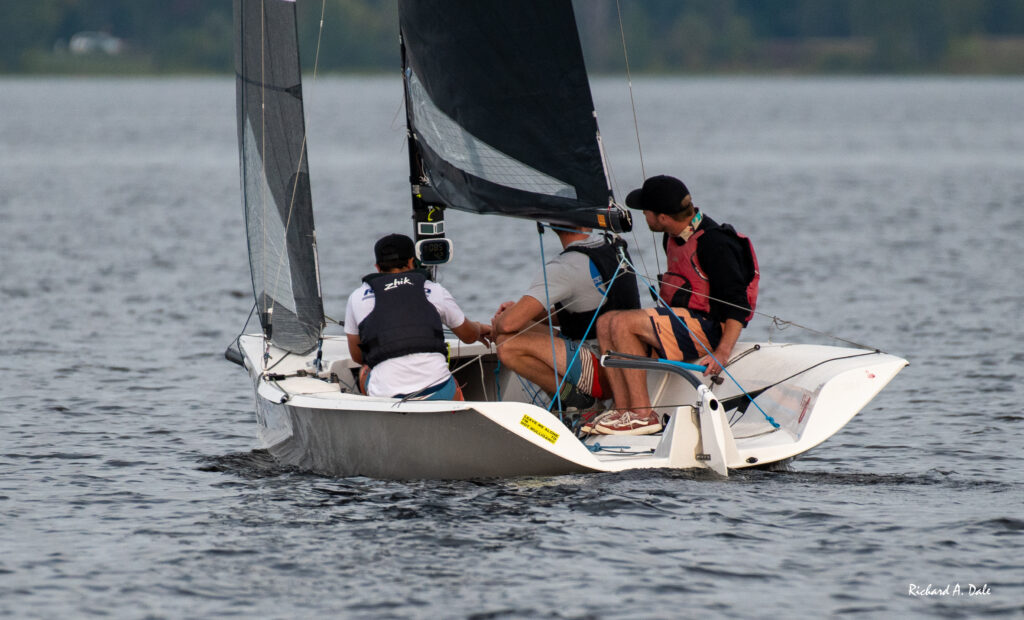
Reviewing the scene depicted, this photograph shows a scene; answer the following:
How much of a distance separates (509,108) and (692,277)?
1.37 meters

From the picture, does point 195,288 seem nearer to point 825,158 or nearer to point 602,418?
point 602,418

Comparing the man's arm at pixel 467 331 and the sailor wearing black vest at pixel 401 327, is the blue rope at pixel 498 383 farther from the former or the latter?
the sailor wearing black vest at pixel 401 327

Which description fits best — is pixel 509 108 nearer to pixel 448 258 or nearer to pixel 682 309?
pixel 448 258

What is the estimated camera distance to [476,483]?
7.48 metres

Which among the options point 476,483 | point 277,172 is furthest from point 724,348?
point 277,172

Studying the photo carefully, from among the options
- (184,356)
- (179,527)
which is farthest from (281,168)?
(184,356)

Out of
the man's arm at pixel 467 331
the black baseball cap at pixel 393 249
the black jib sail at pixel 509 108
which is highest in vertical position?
the black jib sail at pixel 509 108

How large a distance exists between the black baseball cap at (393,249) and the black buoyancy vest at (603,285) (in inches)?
35.7

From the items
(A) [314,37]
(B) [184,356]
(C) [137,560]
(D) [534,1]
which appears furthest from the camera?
(A) [314,37]

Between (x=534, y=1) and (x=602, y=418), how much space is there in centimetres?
228

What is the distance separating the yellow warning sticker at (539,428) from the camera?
6.98 m

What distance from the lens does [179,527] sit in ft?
23.7

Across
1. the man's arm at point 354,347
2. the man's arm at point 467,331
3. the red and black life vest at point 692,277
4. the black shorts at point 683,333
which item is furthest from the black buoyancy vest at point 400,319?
the red and black life vest at point 692,277
